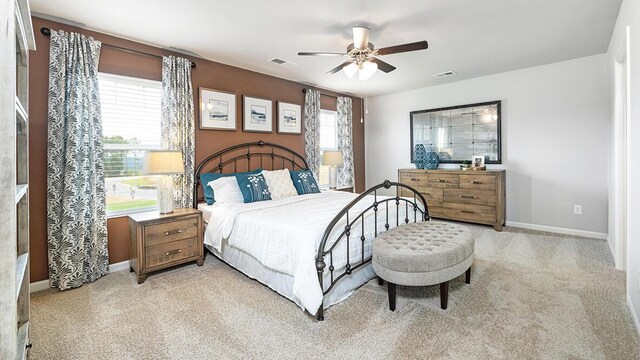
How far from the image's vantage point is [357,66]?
3174mm

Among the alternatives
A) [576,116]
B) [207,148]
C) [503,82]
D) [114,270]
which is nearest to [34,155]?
[114,270]

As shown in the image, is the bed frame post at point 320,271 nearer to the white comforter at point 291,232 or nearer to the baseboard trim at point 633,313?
the white comforter at point 291,232

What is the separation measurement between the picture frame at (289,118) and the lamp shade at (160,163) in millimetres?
2047

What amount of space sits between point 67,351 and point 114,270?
1.48 m

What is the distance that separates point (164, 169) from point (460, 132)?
190 inches

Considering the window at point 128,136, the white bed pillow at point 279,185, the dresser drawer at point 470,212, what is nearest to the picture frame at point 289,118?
the white bed pillow at point 279,185

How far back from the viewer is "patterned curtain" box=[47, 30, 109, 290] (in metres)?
2.86

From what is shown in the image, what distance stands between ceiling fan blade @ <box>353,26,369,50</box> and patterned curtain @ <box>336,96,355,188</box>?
9.99ft

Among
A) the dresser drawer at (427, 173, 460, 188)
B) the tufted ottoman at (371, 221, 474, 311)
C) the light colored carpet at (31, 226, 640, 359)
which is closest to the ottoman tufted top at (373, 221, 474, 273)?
the tufted ottoman at (371, 221, 474, 311)

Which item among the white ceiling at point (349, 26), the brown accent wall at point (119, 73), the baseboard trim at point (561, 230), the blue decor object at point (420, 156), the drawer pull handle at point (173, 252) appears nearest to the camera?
the white ceiling at point (349, 26)

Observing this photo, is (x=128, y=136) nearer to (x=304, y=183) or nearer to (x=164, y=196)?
(x=164, y=196)

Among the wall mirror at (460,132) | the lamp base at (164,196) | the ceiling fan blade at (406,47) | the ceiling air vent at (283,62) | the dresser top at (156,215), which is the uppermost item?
the ceiling air vent at (283,62)

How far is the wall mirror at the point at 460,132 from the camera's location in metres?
5.14

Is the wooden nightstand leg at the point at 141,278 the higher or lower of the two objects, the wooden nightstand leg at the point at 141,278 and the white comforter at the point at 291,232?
the lower
